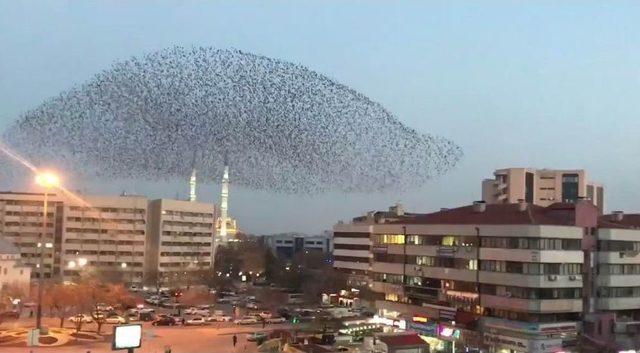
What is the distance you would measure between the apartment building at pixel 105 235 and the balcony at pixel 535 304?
24.5 meters

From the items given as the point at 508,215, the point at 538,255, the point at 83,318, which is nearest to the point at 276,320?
the point at 83,318

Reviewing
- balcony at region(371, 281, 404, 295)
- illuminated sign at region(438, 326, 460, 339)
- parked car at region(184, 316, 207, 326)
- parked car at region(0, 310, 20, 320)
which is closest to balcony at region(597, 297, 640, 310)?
illuminated sign at region(438, 326, 460, 339)

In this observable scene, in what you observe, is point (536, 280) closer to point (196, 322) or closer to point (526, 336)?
point (526, 336)

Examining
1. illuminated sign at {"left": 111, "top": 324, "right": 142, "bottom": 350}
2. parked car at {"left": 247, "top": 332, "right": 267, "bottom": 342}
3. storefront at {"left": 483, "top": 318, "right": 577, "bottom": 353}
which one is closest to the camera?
illuminated sign at {"left": 111, "top": 324, "right": 142, "bottom": 350}

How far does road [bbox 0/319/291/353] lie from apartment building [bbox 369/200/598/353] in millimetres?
4976

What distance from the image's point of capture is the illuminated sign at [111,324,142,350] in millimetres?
8219

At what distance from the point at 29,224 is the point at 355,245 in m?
19.0

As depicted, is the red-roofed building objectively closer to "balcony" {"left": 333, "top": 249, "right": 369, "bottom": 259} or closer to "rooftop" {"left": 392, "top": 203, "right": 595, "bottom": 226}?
"rooftop" {"left": 392, "top": 203, "right": 595, "bottom": 226}

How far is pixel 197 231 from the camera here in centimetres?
4309

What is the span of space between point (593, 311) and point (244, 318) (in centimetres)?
1131

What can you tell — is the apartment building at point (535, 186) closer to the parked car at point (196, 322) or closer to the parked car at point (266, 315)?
the parked car at point (266, 315)

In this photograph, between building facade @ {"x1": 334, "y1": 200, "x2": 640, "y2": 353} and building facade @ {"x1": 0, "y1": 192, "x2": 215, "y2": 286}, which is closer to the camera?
building facade @ {"x1": 334, "y1": 200, "x2": 640, "y2": 353}

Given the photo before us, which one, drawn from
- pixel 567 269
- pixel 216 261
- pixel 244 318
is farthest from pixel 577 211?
pixel 216 261

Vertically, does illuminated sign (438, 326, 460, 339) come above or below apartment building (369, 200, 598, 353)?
below
